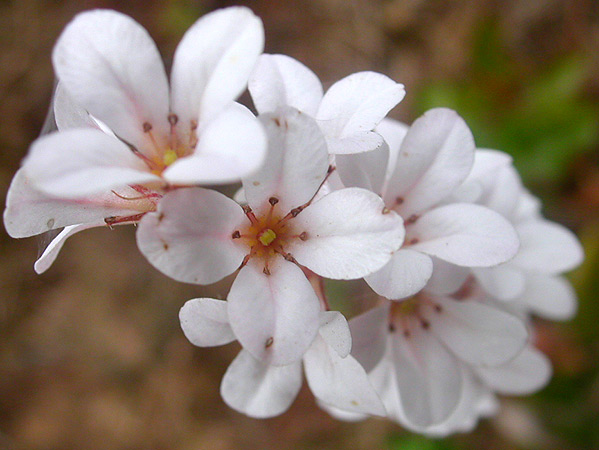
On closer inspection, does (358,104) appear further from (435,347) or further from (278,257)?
(435,347)

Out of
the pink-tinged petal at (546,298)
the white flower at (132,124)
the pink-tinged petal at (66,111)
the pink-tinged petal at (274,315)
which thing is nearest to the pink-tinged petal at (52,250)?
the white flower at (132,124)

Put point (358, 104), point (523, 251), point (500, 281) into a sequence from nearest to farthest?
point (358, 104)
point (500, 281)
point (523, 251)

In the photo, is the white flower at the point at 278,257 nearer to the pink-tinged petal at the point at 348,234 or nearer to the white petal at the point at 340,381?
the pink-tinged petal at the point at 348,234

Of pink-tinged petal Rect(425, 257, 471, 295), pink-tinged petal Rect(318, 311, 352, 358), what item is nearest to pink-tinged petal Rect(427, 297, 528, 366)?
pink-tinged petal Rect(425, 257, 471, 295)

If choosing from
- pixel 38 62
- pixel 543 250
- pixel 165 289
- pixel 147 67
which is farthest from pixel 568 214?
pixel 38 62

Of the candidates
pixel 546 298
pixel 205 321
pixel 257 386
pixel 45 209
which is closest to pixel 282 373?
pixel 257 386

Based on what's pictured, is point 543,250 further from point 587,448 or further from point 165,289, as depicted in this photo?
point 165,289

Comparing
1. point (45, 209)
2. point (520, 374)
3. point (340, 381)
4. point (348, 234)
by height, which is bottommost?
point (520, 374)
